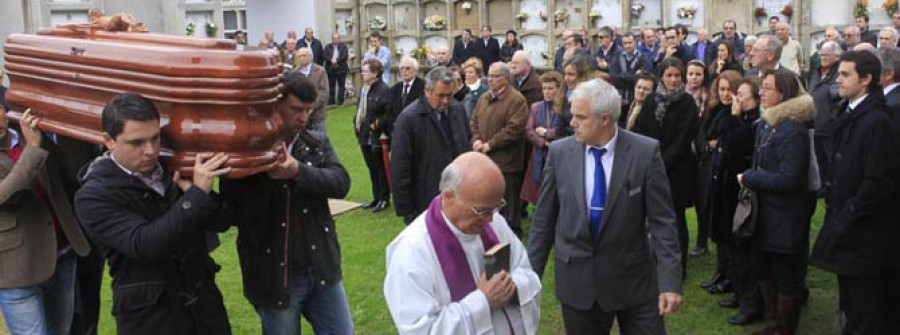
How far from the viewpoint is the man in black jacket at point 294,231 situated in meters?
4.75

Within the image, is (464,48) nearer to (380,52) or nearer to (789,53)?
(380,52)

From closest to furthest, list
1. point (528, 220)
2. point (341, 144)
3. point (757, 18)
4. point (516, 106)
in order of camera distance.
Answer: point (516, 106) → point (528, 220) → point (341, 144) → point (757, 18)

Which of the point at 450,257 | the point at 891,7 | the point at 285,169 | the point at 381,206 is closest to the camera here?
the point at 450,257

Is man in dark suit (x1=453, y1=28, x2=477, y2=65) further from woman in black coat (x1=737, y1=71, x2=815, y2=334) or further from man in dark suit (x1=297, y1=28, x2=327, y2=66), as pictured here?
woman in black coat (x1=737, y1=71, x2=815, y2=334)

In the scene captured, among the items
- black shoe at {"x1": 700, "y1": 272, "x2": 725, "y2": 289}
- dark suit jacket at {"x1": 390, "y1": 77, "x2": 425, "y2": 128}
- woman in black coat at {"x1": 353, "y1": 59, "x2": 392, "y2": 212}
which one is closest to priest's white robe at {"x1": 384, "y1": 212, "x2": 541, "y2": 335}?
black shoe at {"x1": 700, "y1": 272, "x2": 725, "y2": 289}

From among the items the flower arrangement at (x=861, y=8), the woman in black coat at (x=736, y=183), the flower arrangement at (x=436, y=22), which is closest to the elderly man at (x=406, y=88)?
the woman in black coat at (x=736, y=183)

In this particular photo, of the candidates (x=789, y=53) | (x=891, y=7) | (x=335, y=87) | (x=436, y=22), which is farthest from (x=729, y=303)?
(x=335, y=87)

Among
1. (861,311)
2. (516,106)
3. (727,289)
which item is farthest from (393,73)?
(861,311)

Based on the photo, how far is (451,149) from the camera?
Answer: 335 inches

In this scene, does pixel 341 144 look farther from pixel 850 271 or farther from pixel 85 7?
pixel 850 271

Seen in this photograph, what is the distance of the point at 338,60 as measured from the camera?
21.9m

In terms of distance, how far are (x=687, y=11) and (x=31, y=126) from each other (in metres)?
15.5

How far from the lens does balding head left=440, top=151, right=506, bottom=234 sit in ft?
12.4

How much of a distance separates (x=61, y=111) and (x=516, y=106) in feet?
17.4
